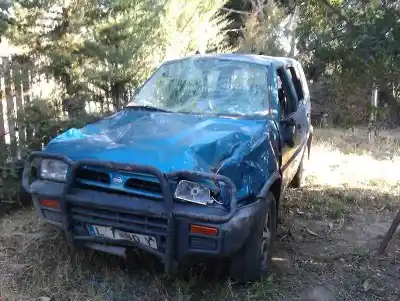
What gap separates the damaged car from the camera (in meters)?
3.07

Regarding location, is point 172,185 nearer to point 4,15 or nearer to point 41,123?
point 41,123

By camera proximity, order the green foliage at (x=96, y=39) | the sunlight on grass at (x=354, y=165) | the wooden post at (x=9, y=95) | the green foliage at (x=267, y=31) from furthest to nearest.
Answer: the green foliage at (x=267, y=31) → the sunlight on grass at (x=354, y=165) → the green foliage at (x=96, y=39) → the wooden post at (x=9, y=95)

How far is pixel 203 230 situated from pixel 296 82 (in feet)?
10.9

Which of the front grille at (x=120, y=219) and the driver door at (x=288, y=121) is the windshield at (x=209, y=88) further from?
the front grille at (x=120, y=219)

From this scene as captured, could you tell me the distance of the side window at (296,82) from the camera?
18.4 feet

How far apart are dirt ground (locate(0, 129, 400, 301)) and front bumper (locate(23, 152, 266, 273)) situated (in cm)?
48

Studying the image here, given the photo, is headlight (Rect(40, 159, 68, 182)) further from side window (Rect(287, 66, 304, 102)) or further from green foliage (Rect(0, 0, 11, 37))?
side window (Rect(287, 66, 304, 102))

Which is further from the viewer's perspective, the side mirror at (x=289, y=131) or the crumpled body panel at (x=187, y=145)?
the side mirror at (x=289, y=131)

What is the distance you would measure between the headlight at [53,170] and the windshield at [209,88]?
1.29 meters

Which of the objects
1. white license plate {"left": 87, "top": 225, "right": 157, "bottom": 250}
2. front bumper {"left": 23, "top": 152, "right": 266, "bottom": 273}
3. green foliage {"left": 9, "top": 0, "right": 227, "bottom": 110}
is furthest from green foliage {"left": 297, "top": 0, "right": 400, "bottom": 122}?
green foliage {"left": 9, "top": 0, "right": 227, "bottom": 110}

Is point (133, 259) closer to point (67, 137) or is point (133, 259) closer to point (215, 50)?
point (67, 137)

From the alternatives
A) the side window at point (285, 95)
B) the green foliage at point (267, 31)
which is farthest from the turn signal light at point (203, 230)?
the green foliage at point (267, 31)

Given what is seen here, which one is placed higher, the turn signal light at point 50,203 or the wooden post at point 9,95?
the wooden post at point 9,95

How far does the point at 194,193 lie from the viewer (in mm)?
3100
